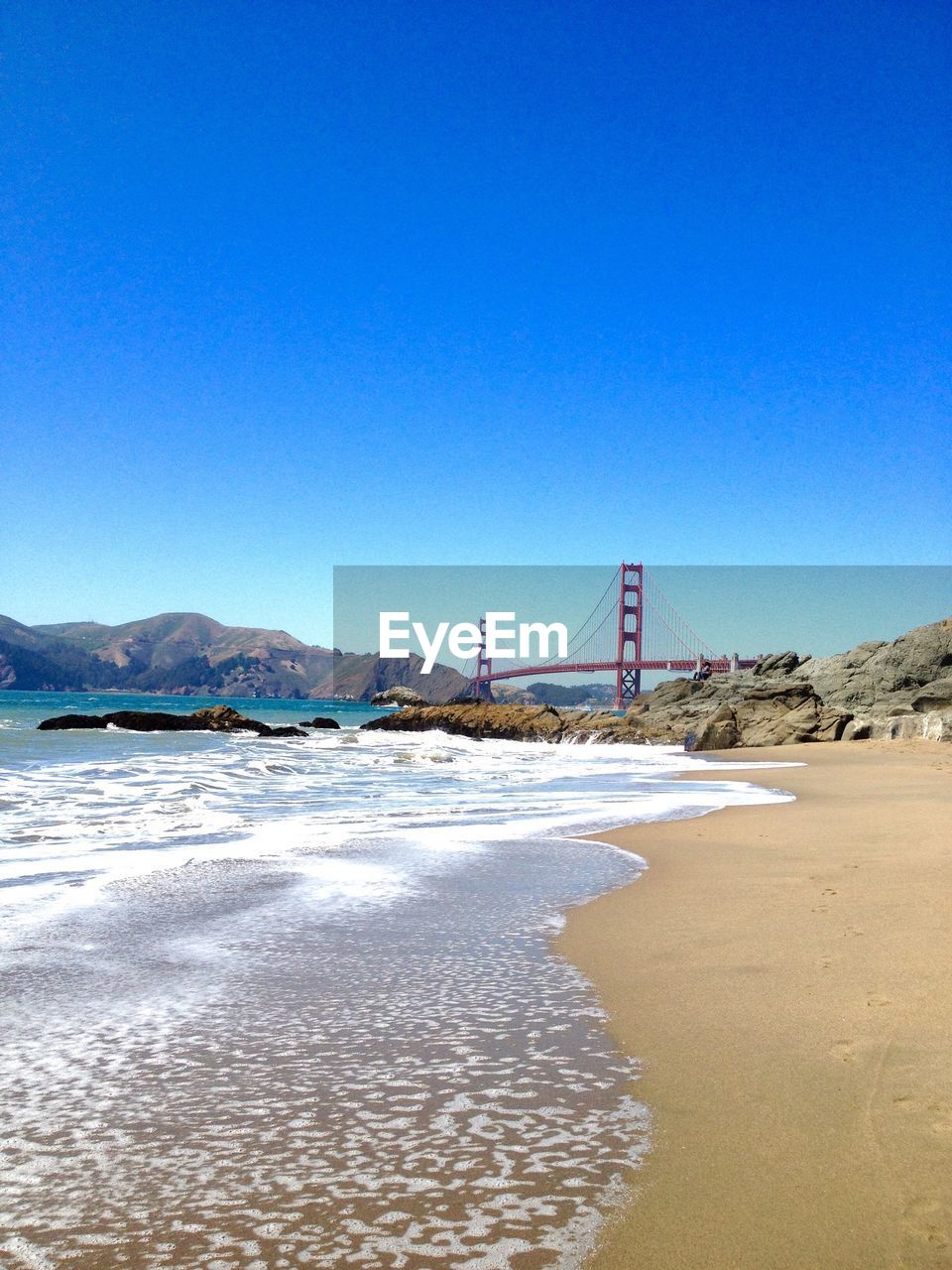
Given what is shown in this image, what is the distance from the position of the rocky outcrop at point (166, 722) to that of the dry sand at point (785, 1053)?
30539mm

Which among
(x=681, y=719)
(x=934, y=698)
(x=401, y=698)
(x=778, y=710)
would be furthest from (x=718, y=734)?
(x=401, y=698)

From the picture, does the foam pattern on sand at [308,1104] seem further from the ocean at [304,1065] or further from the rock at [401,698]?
the rock at [401,698]

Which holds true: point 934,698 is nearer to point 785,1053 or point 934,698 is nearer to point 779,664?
point 779,664

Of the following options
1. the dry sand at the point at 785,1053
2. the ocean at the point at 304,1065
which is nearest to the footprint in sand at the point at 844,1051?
the dry sand at the point at 785,1053

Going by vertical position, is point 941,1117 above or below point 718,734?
above

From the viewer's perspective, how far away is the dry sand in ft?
5.31

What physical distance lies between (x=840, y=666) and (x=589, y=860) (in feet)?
114

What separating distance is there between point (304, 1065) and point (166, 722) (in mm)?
34781

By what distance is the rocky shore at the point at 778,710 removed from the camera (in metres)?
24.9

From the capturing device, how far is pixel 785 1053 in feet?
8.13

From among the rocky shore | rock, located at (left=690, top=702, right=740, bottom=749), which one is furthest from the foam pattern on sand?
rock, located at (left=690, top=702, right=740, bottom=749)

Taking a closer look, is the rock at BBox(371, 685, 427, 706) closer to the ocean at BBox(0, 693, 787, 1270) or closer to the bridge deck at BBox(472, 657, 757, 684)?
the bridge deck at BBox(472, 657, 757, 684)

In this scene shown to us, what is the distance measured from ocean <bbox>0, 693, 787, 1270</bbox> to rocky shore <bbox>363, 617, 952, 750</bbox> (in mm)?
20541

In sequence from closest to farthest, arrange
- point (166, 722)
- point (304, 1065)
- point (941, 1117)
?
1. point (941, 1117)
2. point (304, 1065)
3. point (166, 722)
